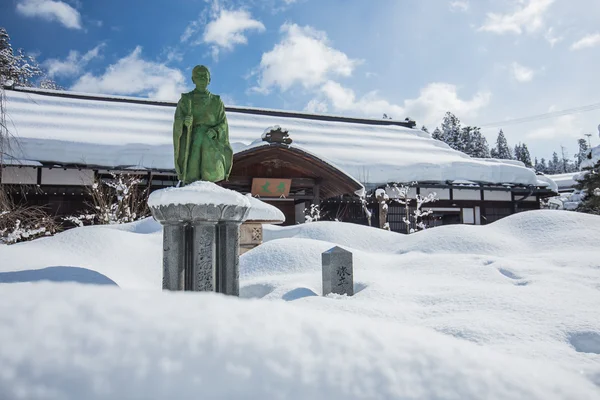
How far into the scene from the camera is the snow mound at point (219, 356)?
23.0 inches

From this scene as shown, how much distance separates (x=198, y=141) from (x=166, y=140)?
42.6ft

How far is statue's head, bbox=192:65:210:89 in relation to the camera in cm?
548

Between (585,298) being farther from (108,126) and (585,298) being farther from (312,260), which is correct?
(108,126)

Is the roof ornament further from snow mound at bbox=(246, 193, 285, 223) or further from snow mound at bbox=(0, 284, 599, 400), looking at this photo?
snow mound at bbox=(0, 284, 599, 400)

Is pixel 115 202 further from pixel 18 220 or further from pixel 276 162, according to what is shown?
pixel 18 220

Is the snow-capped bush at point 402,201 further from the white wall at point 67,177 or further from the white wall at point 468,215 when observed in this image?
the white wall at point 67,177

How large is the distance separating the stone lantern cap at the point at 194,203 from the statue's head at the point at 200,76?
1.58 m

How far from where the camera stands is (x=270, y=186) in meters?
14.6

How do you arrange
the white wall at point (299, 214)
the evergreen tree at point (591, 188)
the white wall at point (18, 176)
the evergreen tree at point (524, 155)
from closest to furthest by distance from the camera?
the white wall at point (18, 176)
the evergreen tree at point (591, 188)
the white wall at point (299, 214)
the evergreen tree at point (524, 155)

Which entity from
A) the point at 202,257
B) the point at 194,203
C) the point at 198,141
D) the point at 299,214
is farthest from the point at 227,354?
the point at 299,214

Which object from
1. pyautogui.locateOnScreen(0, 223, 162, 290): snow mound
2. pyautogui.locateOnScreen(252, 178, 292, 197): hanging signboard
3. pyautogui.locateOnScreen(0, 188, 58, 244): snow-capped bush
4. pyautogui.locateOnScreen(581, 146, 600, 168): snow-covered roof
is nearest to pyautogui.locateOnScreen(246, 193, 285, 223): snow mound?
pyautogui.locateOnScreen(0, 223, 162, 290): snow mound

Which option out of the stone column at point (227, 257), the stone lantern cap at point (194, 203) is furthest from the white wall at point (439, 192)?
the stone lantern cap at point (194, 203)

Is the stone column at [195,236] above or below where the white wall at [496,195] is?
below

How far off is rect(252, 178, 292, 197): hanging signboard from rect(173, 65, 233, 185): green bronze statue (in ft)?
29.1
